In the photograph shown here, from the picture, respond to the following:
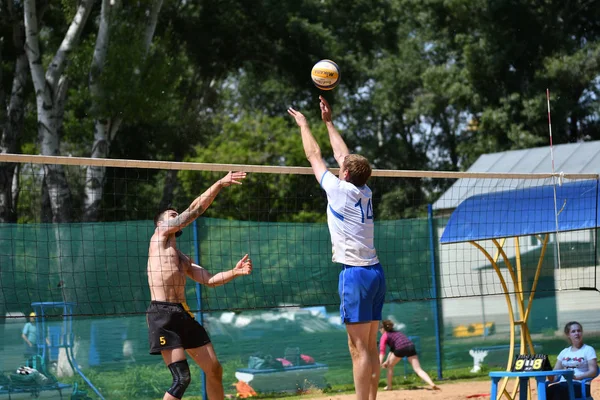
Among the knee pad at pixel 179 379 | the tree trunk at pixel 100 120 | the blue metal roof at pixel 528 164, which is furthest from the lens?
the tree trunk at pixel 100 120

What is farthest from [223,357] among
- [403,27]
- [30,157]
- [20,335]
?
[403,27]

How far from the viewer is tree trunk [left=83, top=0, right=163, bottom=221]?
17.9m

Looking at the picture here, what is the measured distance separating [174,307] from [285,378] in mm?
4861

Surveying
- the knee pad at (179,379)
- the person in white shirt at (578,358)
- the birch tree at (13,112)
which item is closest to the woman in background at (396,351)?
the person in white shirt at (578,358)

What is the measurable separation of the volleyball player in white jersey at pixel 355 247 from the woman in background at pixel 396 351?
602cm

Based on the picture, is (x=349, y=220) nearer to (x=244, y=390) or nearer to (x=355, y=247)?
(x=355, y=247)

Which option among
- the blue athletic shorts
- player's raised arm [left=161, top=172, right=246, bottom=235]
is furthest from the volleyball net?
the blue athletic shorts

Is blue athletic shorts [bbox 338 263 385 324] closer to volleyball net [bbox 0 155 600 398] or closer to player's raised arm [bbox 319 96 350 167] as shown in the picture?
player's raised arm [bbox 319 96 350 167]

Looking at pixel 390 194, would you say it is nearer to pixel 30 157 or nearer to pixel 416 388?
pixel 416 388

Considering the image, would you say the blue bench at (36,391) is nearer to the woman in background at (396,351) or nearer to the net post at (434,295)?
the woman in background at (396,351)

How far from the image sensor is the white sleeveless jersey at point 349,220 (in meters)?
6.19

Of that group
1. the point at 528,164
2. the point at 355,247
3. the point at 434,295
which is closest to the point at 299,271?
the point at 434,295

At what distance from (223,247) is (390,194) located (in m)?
22.9

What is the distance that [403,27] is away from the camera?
3919 centimetres
